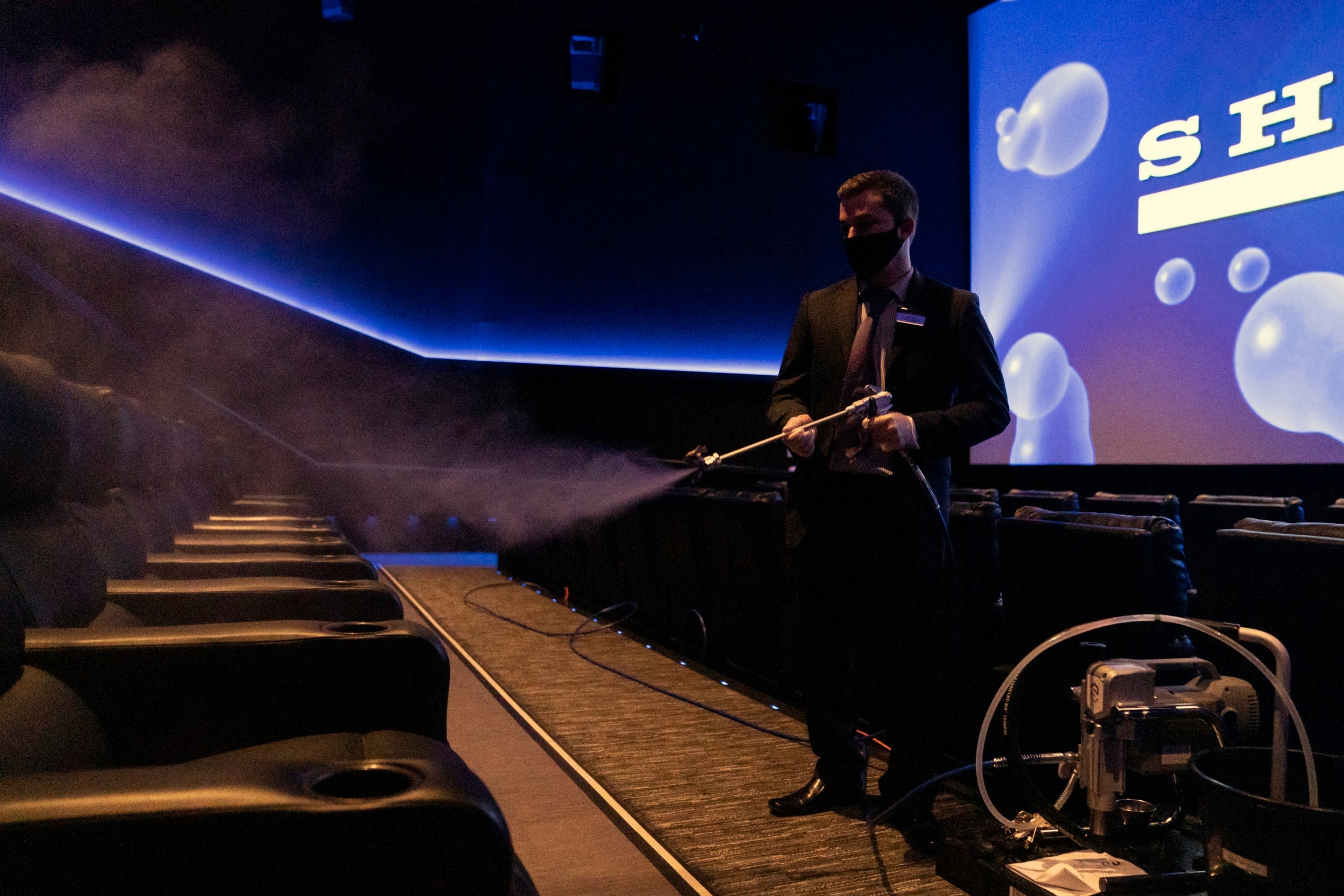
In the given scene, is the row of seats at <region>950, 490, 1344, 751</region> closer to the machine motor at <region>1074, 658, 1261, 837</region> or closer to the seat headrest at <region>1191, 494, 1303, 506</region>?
the machine motor at <region>1074, 658, 1261, 837</region>

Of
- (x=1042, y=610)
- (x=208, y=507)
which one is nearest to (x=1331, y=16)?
(x=1042, y=610)

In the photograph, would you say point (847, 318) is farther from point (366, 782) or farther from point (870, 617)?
point (366, 782)

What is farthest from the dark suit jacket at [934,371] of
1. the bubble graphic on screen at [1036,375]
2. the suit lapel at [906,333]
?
the bubble graphic on screen at [1036,375]

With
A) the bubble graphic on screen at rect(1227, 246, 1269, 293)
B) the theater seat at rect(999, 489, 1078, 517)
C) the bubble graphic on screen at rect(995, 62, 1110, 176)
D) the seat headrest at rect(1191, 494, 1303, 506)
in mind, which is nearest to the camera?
the seat headrest at rect(1191, 494, 1303, 506)

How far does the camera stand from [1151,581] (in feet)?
5.86

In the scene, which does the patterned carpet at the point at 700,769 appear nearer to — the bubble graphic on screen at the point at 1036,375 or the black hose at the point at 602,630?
the black hose at the point at 602,630

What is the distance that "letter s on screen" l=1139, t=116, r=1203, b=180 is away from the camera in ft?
19.5

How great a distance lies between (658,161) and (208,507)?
5.18 meters

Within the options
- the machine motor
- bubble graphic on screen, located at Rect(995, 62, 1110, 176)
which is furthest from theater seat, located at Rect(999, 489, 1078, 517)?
bubble graphic on screen, located at Rect(995, 62, 1110, 176)

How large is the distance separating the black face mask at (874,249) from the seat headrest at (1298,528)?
33.8 inches

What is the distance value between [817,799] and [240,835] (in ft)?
5.20

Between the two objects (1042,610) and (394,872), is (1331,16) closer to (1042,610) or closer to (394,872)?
(1042,610)

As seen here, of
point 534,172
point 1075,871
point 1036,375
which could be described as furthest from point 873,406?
point 534,172

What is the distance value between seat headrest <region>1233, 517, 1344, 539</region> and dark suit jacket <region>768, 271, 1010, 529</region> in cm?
49
